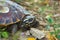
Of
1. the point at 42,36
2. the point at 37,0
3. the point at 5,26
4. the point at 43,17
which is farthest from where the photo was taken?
the point at 37,0

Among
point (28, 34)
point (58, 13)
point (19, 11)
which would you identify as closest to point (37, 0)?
point (58, 13)

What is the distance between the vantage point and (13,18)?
335 cm

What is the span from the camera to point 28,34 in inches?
128

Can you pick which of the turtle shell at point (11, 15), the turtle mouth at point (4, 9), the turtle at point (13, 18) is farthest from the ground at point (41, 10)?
the turtle mouth at point (4, 9)

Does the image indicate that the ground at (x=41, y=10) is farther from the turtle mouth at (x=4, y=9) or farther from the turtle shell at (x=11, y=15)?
the turtle mouth at (x=4, y=9)

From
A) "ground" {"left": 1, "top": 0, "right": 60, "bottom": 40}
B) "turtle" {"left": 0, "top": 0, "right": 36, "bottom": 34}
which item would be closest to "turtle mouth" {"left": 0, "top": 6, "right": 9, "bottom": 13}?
"turtle" {"left": 0, "top": 0, "right": 36, "bottom": 34}

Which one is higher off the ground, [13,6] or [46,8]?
[13,6]

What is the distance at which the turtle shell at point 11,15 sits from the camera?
10.7 ft

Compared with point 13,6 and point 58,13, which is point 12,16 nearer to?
point 13,6

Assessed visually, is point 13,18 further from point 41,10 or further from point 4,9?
point 41,10

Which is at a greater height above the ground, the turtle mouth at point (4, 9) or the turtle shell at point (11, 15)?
the turtle mouth at point (4, 9)

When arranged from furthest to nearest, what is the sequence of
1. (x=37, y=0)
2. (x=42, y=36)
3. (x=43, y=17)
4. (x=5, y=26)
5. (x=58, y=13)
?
(x=37, y=0) < (x=58, y=13) < (x=43, y=17) < (x=5, y=26) < (x=42, y=36)

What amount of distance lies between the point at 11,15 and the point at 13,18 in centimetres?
6

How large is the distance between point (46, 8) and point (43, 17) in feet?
1.80
